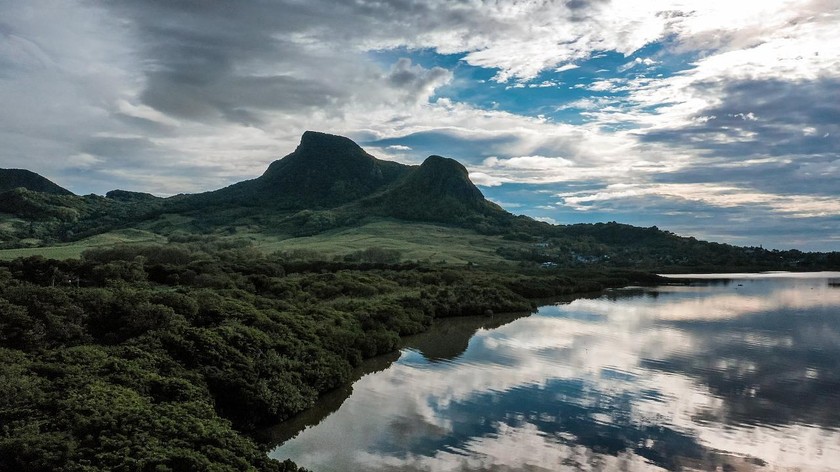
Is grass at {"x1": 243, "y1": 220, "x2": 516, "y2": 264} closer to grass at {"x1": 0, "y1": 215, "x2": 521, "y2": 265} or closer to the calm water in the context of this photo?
grass at {"x1": 0, "y1": 215, "x2": 521, "y2": 265}

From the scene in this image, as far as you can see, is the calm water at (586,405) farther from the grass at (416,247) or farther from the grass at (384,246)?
the grass at (416,247)

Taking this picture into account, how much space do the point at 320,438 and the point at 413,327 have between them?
26.4m

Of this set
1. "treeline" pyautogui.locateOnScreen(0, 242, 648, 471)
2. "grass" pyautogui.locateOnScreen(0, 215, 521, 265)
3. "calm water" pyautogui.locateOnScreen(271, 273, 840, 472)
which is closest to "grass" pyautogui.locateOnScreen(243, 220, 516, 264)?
"grass" pyautogui.locateOnScreen(0, 215, 521, 265)

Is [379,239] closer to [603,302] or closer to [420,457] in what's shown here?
[603,302]

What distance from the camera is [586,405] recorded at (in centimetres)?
2645

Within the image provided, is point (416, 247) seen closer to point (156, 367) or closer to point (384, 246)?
point (384, 246)

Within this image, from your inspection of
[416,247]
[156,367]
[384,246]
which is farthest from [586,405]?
[384,246]

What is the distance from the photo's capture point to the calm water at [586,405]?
20.1 meters

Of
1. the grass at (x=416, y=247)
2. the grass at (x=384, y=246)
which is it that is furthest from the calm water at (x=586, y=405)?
the grass at (x=416, y=247)

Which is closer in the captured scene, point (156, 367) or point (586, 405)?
point (156, 367)

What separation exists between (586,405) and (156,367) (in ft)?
66.6

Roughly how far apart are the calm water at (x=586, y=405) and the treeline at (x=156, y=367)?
226 cm

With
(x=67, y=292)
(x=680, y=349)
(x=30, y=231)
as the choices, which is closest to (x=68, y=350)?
(x=67, y=292)

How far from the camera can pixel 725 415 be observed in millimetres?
25203
